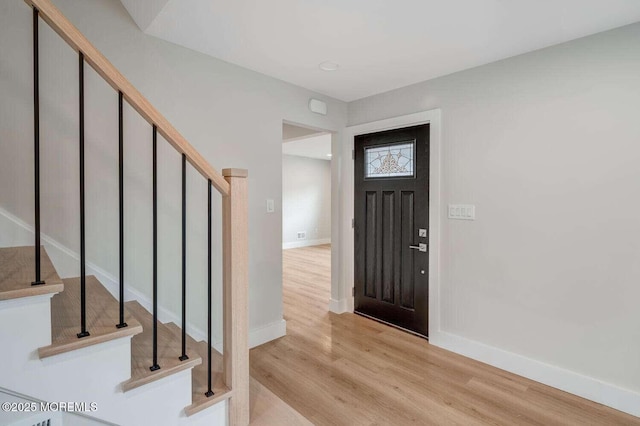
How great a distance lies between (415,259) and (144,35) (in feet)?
9.13

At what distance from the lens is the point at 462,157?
266 centimetres

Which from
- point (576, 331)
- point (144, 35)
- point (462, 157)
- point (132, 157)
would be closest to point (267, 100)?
point (144, 35)

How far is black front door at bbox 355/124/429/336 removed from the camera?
9.61 ft

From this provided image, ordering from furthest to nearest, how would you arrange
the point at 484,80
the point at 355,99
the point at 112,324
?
the point at 355,99, the point at 484,80, the point at 112,324

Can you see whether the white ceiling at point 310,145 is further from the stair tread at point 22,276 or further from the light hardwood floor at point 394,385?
the stair tread at point 22,276

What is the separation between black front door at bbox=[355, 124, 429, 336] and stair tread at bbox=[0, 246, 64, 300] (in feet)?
8.58

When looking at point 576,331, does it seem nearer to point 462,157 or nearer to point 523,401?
point 523,401

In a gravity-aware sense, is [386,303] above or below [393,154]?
below

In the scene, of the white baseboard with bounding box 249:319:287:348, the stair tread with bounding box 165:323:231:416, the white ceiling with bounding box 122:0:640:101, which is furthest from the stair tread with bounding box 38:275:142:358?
the white ceiling with bounding box 122:0:640:101

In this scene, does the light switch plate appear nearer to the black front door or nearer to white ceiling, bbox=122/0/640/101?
the black front door

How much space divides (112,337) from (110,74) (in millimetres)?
973

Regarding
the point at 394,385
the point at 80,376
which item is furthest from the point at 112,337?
the point at 394,385

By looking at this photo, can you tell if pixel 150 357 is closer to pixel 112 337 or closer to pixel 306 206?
pixel 112 337

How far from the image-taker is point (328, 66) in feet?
8.45
